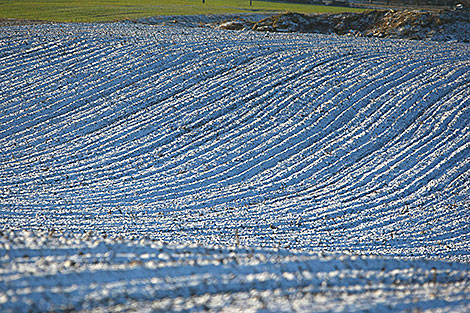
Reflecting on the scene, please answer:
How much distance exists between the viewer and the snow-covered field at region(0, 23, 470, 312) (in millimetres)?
5320

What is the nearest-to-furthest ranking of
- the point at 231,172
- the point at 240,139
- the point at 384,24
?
the point at 231,172 → the point at 240,139 → the point at 384,24

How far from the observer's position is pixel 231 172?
41.1ft

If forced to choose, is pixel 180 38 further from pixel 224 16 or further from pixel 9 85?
pixel 224 16

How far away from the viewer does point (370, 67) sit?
59.5 feet

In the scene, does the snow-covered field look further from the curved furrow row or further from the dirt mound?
the dirt mound

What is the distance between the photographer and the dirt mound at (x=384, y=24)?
26.6 metres

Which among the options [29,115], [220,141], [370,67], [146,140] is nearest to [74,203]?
[146,140]

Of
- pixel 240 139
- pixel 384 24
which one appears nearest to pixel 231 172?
pixel 240 139

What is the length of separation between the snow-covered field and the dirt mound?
4.74 meters

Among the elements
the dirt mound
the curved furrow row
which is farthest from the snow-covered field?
the dirt mound

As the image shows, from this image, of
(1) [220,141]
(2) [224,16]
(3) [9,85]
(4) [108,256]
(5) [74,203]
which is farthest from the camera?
(2) [224,16]

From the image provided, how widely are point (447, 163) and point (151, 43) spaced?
50.0 ft

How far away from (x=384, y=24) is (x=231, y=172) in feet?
74.1

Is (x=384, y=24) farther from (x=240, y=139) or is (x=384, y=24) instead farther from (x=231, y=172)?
(x=231, y=172)
